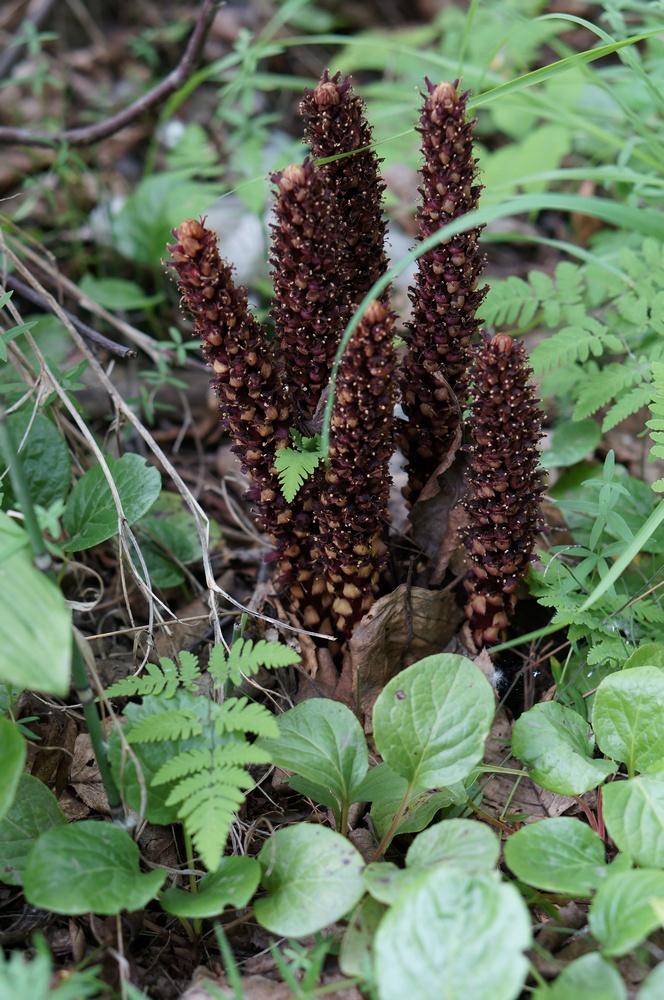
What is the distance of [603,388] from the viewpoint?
273cm

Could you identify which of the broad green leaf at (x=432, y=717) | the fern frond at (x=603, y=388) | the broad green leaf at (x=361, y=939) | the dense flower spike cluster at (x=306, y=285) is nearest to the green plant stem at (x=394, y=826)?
the broad green leaf at (x=432, y=717)

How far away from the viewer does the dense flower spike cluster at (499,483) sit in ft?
6.48

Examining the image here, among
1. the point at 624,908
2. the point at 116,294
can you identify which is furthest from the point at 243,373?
the point at 116,294

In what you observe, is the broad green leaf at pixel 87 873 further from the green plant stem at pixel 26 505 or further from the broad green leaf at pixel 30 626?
the green plant stem at pixel 26 505

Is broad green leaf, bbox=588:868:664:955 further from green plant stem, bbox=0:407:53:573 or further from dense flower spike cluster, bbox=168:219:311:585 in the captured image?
green plant stem, bbox=0:407:53:573

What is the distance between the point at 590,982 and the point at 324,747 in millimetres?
764

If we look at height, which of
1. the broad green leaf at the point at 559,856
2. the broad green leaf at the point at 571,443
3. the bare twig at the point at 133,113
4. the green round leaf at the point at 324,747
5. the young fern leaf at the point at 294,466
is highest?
the bare twig at the point at 133,113

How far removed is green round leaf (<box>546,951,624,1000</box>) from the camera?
1516 millimetres

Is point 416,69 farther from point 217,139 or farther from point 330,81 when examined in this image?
point 330,81

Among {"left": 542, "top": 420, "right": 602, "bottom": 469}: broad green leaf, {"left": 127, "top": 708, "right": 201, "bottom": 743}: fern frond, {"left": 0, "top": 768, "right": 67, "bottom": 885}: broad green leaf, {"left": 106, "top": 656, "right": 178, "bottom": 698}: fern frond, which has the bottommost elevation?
{"left": 0, "top": 768, "right": 67, "bottom": 885}: broad green leaf

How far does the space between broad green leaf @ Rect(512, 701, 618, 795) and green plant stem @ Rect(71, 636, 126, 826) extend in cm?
98

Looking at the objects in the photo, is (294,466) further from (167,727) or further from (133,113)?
(133,113)

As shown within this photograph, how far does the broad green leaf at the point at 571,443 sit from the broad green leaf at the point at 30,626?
1905 mm

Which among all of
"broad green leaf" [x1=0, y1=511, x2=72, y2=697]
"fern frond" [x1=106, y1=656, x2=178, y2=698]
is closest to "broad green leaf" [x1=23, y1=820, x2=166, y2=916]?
"fern frond" [x1=106, y1=656, x2=178, y2=698]
